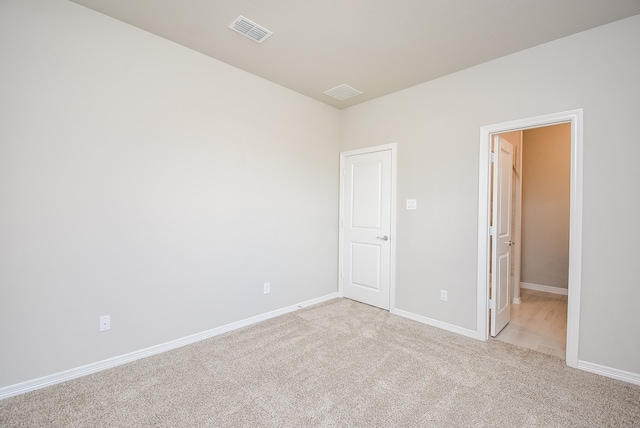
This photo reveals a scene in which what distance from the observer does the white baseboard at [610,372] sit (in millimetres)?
2061

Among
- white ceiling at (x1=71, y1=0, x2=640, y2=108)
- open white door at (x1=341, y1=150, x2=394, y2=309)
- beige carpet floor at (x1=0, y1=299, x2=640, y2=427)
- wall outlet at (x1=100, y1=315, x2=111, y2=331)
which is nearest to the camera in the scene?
beige carpet floor at (x1=0, y1=299, x2=640, y2=427)

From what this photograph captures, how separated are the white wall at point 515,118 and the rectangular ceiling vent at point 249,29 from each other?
5.98 feet

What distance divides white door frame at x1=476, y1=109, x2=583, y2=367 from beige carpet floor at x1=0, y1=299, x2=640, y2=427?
0.88 ft

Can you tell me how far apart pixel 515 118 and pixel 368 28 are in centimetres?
162

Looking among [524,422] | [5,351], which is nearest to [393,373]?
[524,422]

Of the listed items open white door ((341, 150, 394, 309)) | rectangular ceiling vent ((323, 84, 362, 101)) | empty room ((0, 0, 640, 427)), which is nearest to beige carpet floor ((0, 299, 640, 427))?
empty room ((0, 0, 640, 427))

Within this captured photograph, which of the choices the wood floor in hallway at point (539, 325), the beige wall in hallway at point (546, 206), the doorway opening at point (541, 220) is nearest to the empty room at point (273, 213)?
the wood floor in hallway at point (539, 325)

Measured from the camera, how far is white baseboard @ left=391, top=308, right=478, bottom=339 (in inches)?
113

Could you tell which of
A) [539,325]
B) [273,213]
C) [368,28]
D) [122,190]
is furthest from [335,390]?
[368,28]

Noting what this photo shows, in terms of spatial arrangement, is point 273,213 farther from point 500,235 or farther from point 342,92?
point 500,235

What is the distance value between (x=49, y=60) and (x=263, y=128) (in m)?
1.81

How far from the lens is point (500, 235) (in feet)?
9.89

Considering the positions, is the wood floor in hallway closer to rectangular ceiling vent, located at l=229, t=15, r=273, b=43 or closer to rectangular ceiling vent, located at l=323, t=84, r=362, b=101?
rectangular ceiling vent, located at l=323, t=84, r=362, b=101

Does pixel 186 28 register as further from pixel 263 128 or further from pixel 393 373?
pixel 393 373
